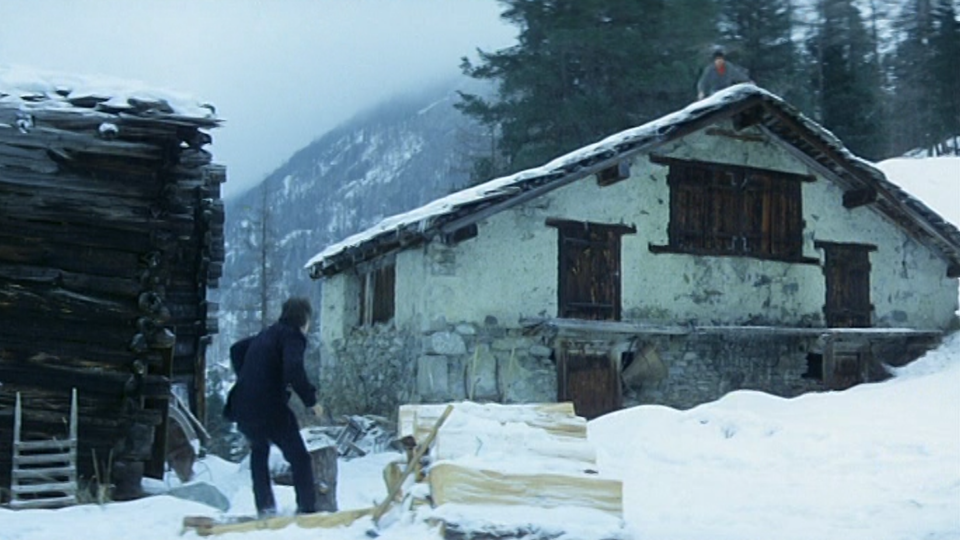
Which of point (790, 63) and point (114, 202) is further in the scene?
point (790, 63)

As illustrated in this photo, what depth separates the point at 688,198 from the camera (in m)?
17.3

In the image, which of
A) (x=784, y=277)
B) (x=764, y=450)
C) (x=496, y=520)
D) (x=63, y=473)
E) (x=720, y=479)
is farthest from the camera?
(x=784, y=277)

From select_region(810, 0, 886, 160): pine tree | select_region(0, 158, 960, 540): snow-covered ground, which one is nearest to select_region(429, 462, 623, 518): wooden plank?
select_region(0, 158, 960, 540): snow-covered ground

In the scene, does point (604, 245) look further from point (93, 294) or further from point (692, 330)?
point (93, 294)

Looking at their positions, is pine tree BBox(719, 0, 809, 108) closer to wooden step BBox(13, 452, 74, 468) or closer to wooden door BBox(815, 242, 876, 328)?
wooden door BBox(815, 242, 876, 328)

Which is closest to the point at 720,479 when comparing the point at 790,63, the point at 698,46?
the point at 698,46

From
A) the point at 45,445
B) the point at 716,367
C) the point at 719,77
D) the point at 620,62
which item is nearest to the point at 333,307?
the point at 716,367

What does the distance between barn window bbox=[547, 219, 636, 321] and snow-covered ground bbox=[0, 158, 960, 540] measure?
2.83m

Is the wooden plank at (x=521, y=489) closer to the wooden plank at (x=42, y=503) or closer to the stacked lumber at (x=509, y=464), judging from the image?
the stacked lumber at (x=509, y=464)

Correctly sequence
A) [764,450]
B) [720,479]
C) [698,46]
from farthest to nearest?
1. [698,46]
2. [764,450]
3. [720,479]

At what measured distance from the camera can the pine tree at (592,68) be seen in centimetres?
2945

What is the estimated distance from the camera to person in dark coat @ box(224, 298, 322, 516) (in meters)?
7.33

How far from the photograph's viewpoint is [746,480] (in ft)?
31.9

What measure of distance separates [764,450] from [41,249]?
7390 millimetres
